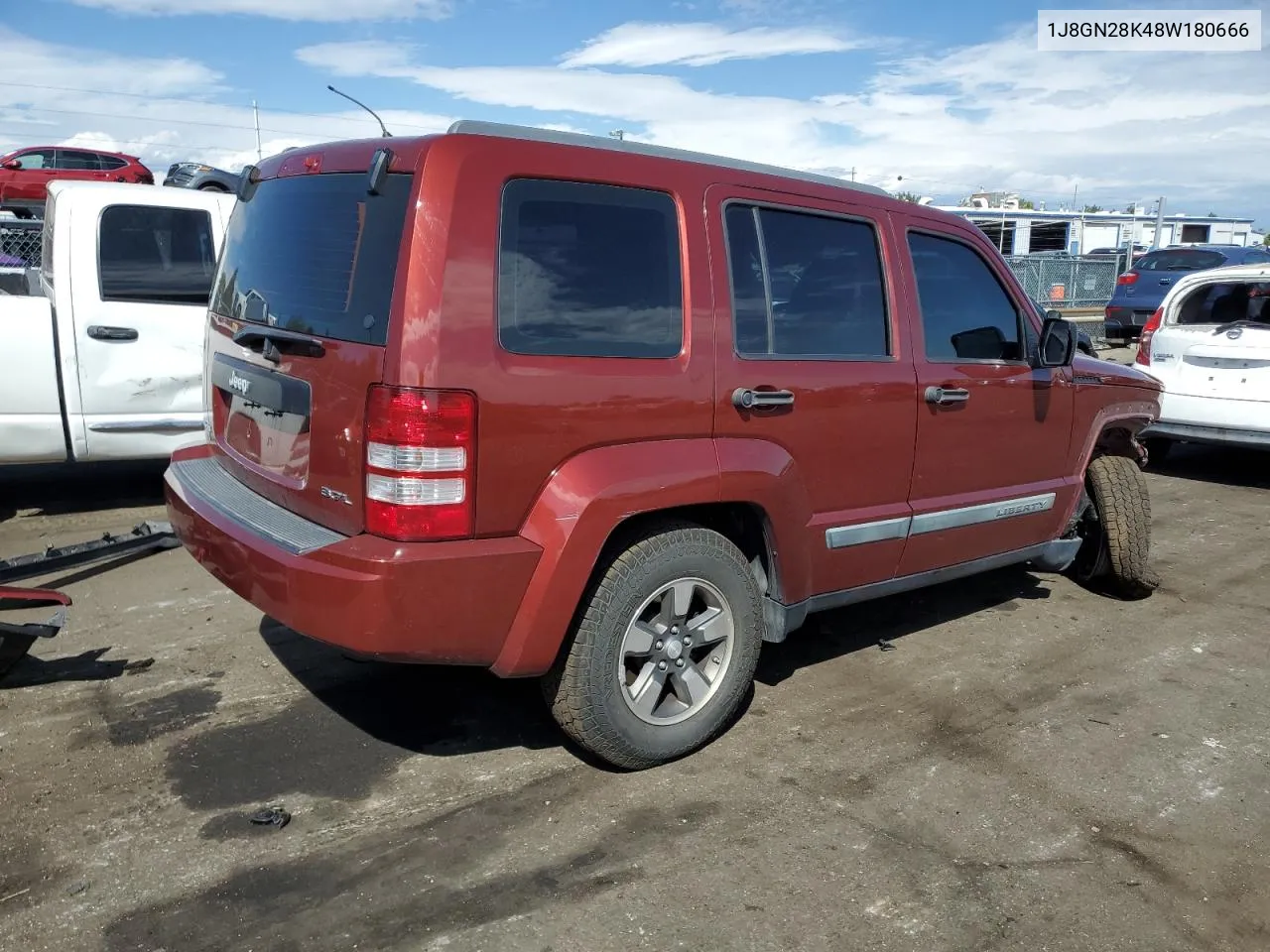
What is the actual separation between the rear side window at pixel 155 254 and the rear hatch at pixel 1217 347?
709 centimetres

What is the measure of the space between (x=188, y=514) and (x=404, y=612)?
1.14 m

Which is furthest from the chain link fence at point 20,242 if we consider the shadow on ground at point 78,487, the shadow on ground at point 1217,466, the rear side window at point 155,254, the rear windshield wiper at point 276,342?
the shadow on ground at point 1217,466

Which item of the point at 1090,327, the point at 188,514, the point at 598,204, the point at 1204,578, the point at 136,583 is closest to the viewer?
the point at 598,204

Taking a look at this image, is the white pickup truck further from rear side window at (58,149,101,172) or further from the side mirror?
rear side window at (58,149,101,172)

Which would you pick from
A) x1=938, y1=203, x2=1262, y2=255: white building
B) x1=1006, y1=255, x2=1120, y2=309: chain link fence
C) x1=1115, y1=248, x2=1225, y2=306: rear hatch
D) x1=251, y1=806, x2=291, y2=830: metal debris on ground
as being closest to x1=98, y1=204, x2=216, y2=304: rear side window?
x1=251, y1=806, x2=291, y2=830: metal debris on ground

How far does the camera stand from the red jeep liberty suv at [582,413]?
9.23ft

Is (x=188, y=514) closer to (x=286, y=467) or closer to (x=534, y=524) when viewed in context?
(x=286, y=467)

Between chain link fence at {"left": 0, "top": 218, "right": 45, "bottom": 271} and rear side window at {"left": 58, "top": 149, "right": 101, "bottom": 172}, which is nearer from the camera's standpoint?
chain link fence at {"left": 0, "top": 218, "right": 45, "bottom": 271}

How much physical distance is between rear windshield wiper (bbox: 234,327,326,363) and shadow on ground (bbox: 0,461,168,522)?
4.02 metres

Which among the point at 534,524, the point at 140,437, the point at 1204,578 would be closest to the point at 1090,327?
the point at 1204,578

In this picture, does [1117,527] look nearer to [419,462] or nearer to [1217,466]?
[419,462]

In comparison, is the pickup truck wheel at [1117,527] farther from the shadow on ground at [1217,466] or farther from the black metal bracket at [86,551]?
the black metal bracket at [86,551]

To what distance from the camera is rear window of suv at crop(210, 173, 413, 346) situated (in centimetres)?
289

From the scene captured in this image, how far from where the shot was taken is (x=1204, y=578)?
5.75 m
